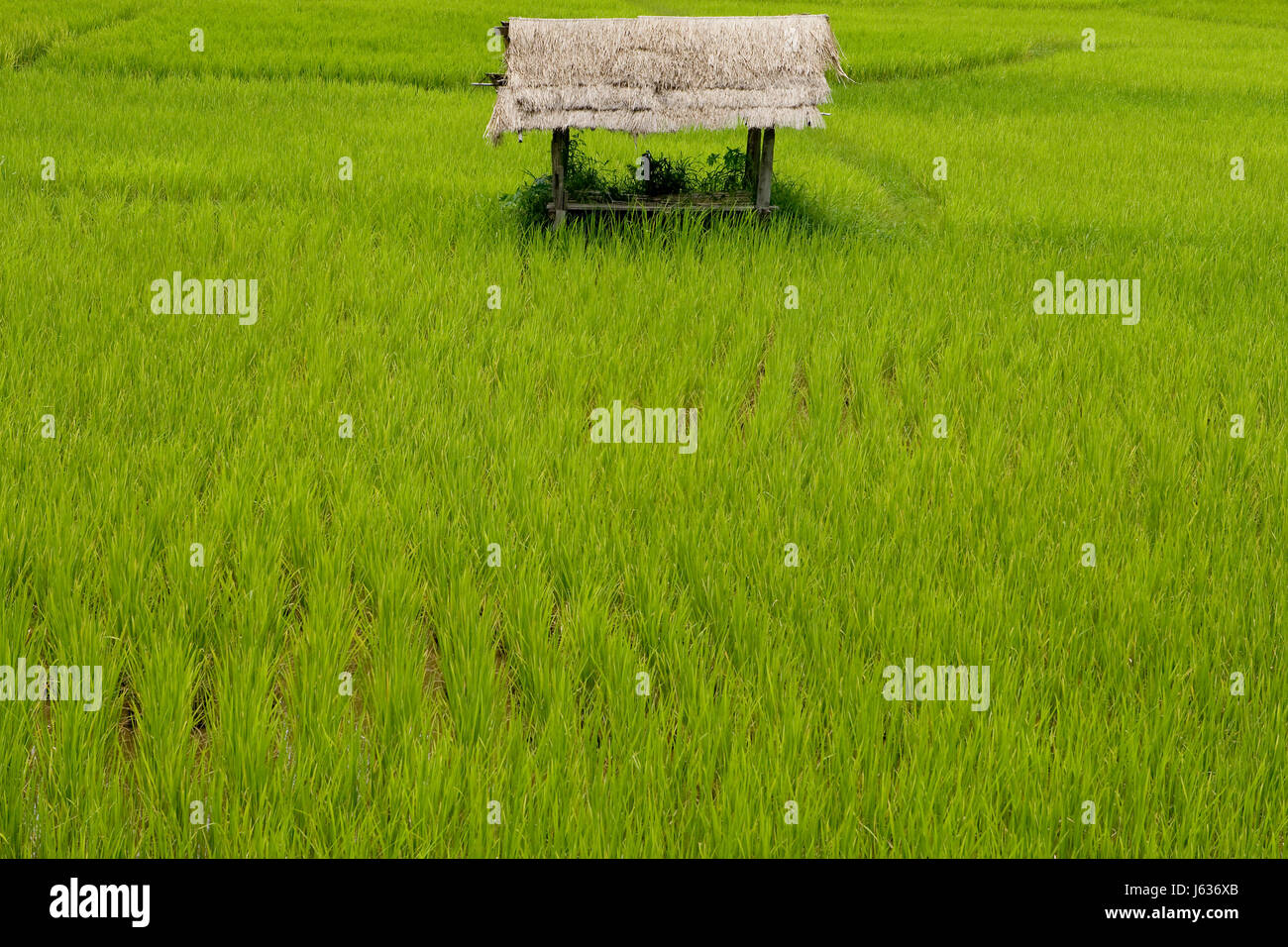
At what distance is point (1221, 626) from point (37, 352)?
461 cm

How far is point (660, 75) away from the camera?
21.6 feet

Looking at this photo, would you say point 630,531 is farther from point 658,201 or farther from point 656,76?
point 656,76

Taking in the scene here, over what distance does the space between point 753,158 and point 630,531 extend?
5425 millimetres

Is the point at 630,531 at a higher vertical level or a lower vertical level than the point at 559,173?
lower

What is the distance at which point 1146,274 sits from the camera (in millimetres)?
5887

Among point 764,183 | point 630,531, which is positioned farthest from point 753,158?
point 630,531

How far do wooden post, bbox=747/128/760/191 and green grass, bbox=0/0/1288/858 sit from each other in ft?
2.32

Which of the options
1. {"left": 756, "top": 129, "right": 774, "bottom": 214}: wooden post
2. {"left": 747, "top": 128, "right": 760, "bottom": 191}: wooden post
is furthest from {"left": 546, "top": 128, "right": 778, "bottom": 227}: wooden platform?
{"left": 747, "top": 128, "right": 760, "bottom": 191}: wooden post

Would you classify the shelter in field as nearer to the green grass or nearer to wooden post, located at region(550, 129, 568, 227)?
wooden post, located at region(550, 129, 568, 227)

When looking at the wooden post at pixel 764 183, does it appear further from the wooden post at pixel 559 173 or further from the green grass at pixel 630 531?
the wooden post at pixel 559 173

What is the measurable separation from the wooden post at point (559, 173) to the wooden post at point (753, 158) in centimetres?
165

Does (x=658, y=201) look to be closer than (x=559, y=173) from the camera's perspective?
No

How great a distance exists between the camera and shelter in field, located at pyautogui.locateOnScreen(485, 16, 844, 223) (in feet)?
21.1
